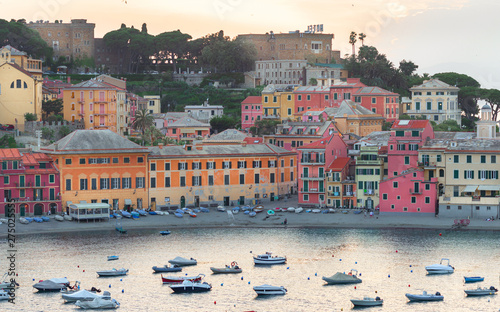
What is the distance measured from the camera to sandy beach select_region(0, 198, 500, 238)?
103 m

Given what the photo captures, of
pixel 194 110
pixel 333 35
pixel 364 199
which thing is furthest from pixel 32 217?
pixel 333 35

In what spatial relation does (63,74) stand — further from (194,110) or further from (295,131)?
(295,131)

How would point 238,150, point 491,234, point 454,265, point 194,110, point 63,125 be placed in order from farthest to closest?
point 194,110 < point 63,125 < point 238,150 < point 491,234 < point 454,265

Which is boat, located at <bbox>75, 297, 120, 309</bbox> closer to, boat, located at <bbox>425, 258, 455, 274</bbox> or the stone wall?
boat, located at <bbox>425, 258, 455, 274</bbox>

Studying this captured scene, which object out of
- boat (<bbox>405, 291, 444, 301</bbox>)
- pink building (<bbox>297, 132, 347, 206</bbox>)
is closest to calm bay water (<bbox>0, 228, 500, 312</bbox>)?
boat (<bbox>405, 291, 444, 301</bbox>)

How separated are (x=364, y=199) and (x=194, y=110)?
53.5 metres

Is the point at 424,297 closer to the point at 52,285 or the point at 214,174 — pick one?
the point at 52,285

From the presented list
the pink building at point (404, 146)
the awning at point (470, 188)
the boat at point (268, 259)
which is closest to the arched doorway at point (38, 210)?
the boat at point (268, 259)

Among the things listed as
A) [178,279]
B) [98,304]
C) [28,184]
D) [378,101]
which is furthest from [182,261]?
[378,101]

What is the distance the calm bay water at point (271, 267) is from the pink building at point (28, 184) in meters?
7.49

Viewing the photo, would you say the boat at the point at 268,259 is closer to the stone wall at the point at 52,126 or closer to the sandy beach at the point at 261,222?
the sandy beach at the point at 261,222

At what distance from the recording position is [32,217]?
106 metres

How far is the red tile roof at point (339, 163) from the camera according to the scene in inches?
4437

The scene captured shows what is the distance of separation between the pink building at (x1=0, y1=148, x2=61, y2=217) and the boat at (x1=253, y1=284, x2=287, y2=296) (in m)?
35.1
